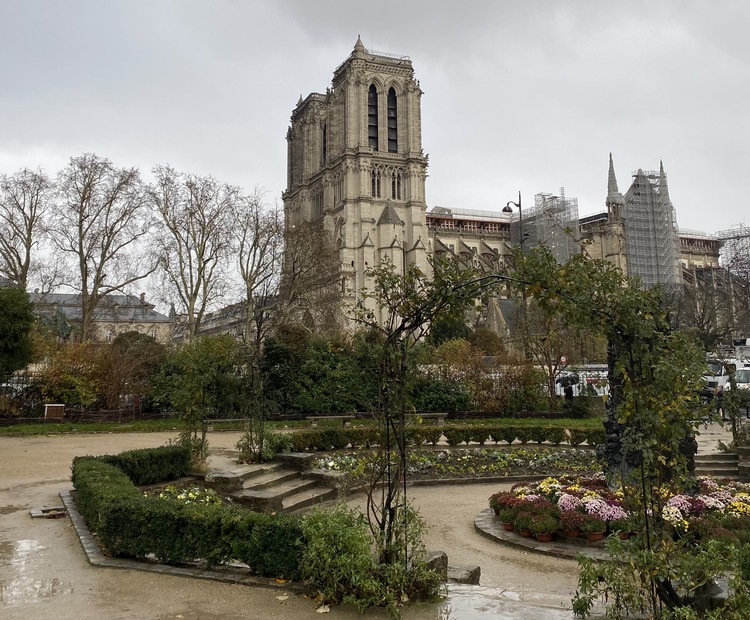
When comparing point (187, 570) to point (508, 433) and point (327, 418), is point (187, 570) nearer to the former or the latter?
point (508, 433)

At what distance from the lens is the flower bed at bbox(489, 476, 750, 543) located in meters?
7.76

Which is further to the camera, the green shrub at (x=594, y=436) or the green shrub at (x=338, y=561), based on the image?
the green shrub at (x=594, y=436)

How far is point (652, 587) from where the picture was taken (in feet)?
15.0

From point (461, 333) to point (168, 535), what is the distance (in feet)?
133

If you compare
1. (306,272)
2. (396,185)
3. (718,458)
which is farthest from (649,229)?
(718,458)

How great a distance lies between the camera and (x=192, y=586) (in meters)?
5.86

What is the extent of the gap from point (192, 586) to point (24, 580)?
165 centimetres

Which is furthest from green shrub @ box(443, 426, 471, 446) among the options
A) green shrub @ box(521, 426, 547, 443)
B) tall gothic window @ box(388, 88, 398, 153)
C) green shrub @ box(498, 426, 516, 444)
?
tall gothic window @ box(388, 88, 398, 153)

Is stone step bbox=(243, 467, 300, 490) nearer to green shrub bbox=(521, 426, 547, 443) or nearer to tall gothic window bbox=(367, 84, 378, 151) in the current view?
A: green shrub bbox=(521, 426, 547, 443)

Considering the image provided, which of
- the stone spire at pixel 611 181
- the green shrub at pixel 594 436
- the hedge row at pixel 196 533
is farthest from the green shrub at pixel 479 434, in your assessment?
the stone spire at pixel 611 181

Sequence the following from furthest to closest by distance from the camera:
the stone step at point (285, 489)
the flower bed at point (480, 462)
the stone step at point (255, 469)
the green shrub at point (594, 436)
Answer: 1. the green shrub at point (594, 436)
2. the flower bed at point (480, 462)
3. the stone step at point (255, 469)
4. the stone step at point (285, 489)

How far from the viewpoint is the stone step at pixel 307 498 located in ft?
32.8

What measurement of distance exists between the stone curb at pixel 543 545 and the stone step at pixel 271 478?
11.5 feet

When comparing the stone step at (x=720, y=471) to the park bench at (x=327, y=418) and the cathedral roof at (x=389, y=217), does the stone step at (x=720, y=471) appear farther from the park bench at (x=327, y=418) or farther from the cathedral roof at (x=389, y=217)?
the cathedral roof at (x=389, y=217)
